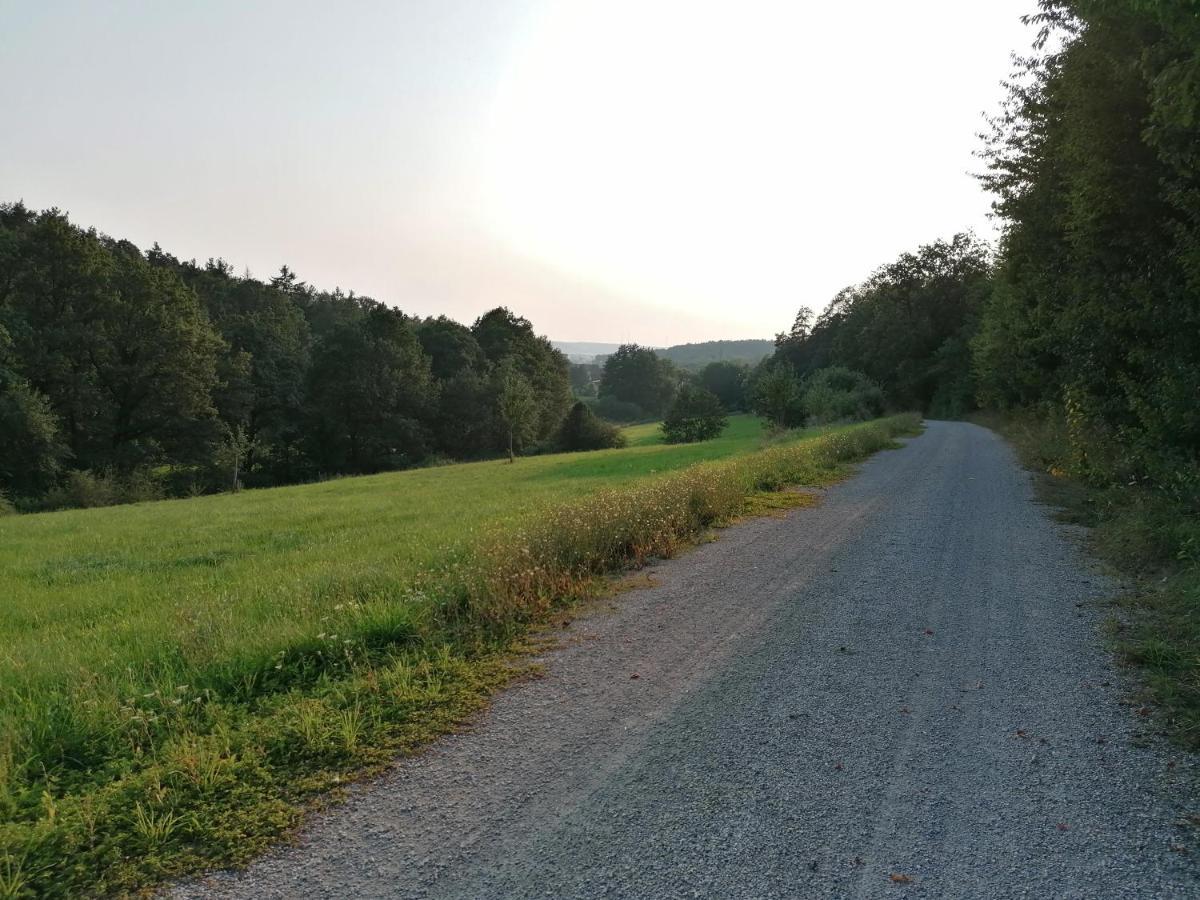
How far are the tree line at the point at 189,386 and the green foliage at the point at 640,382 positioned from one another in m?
62.2

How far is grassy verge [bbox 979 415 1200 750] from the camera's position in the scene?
3.97 meters

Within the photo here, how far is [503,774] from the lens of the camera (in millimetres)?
3416

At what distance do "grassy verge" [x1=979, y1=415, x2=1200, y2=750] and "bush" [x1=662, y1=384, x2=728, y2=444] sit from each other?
167 feet

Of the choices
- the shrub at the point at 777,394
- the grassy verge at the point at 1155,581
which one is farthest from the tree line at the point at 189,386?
the grassy verge at the point at 1155,581

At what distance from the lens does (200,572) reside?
29.9 feet

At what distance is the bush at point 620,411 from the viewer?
110562 mm

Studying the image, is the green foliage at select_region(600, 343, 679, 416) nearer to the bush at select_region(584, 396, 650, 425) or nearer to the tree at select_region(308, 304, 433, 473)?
the bush at select_region(584, 396, 650, 425)

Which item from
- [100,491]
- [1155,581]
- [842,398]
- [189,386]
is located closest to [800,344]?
[842,398]

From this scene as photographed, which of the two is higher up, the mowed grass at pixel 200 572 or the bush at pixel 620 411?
the bush at pixel 620 411

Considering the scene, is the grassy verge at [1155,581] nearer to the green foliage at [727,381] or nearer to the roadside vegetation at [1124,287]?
the roadside vegetation at [1124,287]

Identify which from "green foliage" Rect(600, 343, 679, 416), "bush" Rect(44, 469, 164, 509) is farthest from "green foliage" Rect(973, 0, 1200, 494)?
"green foliage" Rect(600, 343, 679, 416)

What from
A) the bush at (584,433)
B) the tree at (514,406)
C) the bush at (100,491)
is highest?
the tree at (514,406)

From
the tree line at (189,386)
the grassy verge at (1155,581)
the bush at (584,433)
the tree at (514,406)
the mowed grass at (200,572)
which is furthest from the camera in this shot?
the bush at (584,433)

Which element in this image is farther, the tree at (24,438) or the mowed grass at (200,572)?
the tree at (24,438)
